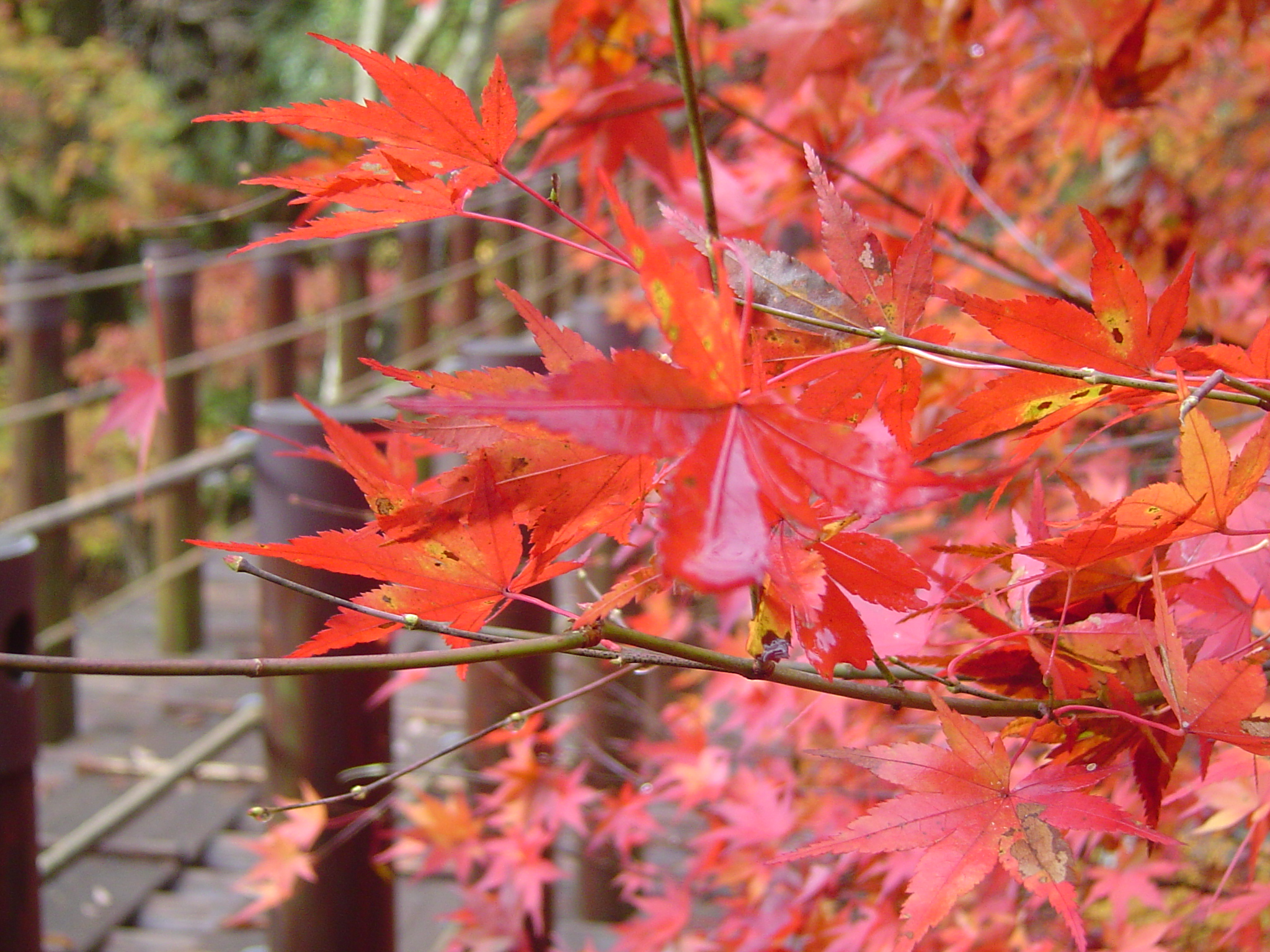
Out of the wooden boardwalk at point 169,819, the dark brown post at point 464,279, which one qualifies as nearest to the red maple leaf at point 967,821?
the wooden boardwalk at point 169,819

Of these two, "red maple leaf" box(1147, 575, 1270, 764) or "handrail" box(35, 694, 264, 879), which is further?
"handrail" box(35, 694, 264, 879)

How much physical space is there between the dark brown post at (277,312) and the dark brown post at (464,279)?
3.04ft

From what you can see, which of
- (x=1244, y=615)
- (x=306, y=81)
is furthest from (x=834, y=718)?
(x=306, y=81)

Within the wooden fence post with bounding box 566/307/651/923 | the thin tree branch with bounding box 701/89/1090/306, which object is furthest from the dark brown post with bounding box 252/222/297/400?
the thin tree branch with bounding box 701/89/1090/306

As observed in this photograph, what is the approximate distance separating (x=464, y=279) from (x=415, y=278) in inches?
11.5

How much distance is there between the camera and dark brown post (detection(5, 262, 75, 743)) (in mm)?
2309

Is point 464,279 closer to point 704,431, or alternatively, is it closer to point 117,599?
point 117,599

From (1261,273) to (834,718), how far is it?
124cm

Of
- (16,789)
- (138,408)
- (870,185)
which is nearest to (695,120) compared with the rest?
(870,185)

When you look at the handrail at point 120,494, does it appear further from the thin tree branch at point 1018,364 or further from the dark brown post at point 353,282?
the thin tree branch at point 1018,364

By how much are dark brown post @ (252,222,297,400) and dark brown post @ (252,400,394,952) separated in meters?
1.73

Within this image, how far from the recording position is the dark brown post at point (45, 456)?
2.31 m

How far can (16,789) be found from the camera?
38.4 inches

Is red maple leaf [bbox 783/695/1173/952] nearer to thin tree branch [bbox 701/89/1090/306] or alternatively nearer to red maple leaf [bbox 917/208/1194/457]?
red maple leaf [bbox 917/208/1194/457]
